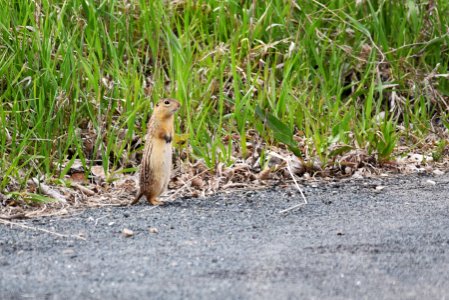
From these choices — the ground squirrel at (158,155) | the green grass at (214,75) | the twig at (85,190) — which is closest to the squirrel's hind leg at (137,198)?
the ground squirrel at (158,155)

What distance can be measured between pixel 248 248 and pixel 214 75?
2.89m

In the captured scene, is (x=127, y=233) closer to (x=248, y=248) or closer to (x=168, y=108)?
(x=248, y=248)

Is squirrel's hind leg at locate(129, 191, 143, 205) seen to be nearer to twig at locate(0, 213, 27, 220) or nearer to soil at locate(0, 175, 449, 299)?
soil at locate(0, 175, 449, 299)

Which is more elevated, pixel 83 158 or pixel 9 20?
pixel 9 20

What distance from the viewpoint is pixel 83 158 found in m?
7.08

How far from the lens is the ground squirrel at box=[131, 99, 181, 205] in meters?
6.37

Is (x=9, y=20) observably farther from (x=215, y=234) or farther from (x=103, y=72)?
(x=215, y=234)

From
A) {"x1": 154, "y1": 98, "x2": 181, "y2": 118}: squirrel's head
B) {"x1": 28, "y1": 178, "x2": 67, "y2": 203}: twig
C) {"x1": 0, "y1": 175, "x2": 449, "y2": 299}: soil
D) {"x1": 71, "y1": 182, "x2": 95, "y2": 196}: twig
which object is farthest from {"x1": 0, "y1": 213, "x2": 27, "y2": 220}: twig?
{"x1": 154, "y1": 98, "x2": 181, "y2": 118}: squirrel's head

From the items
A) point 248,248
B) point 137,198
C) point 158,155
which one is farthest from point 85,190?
point 248,248

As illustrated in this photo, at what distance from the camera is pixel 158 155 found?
646 cm

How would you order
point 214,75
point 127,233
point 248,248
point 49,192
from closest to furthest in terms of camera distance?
1. point 248,248
2. point 127,233
3. point 49,192
4. point 214,75

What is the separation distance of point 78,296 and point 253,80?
12.0ft

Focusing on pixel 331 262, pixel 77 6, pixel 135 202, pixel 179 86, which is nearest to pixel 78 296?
pixel 331 262

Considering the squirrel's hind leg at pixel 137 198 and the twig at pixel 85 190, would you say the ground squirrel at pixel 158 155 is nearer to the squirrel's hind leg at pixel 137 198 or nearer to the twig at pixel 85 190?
the squirrel's hind leg at pixel 137 198
